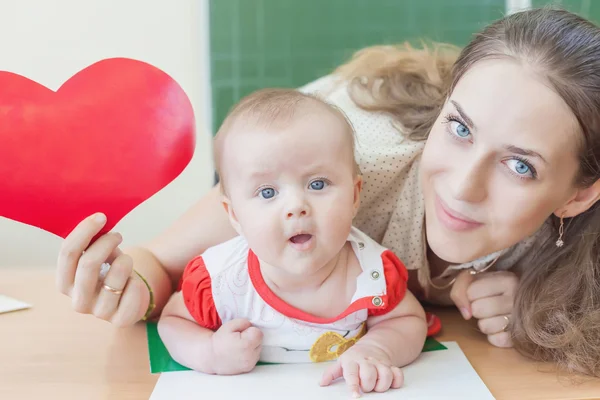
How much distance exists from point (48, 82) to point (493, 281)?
46.4 inches

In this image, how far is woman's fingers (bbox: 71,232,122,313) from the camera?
73 centimetres

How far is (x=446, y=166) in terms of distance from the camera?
788mm

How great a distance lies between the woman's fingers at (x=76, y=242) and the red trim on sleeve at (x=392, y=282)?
0.34 meters

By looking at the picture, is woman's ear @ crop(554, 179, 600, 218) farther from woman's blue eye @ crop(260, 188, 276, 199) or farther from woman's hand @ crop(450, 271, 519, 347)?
woman's blue eye @ crop(260, 188, 276, 199)

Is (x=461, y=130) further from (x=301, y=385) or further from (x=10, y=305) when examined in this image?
(x=10, y=305)

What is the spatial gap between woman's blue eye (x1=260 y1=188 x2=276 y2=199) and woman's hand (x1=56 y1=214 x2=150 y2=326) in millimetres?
167

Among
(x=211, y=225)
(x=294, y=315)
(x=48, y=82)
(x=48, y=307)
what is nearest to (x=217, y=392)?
(x=294, y=315)

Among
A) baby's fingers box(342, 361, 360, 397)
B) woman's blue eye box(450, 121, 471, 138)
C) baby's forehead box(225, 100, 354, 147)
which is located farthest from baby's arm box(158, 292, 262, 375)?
woman's blue eye box(450, 121, 471, 138)

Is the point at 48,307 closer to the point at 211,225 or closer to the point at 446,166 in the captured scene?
the point at 211,225

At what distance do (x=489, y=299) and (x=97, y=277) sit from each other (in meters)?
0.50

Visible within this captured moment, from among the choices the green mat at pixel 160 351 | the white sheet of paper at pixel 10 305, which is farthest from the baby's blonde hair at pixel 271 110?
the white sheet of paper at pixel 10 305

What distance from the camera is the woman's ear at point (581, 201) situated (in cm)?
81

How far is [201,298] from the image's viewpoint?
813mm

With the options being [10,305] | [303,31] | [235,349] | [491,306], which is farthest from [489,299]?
[303,31]
